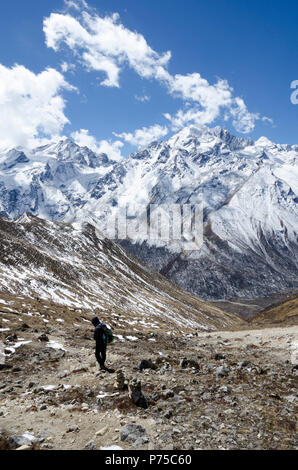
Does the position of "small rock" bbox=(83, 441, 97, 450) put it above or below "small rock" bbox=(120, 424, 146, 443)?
below

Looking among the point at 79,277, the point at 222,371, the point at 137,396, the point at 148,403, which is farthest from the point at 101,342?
the point at 79,277

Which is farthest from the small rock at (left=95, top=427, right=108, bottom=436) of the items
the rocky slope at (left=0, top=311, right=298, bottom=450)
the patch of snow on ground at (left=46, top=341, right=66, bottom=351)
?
A: the patch of snow on ground at (left=46, top=341, right=66, bottom=351)

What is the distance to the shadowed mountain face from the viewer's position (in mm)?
78938

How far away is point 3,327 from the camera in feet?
93.1

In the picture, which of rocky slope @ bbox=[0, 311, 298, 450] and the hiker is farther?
the hiker

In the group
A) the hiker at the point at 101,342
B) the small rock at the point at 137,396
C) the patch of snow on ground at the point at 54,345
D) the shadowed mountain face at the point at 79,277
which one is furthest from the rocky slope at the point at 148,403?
the shadowed mountain face at the point at 79,277

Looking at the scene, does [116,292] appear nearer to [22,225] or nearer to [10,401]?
[22,225]

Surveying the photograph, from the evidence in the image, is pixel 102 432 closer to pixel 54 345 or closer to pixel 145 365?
pixel 145 365

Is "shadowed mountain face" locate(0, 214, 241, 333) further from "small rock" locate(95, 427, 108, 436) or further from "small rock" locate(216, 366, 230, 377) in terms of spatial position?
"small rock" locate(95, 427, 108, 436)

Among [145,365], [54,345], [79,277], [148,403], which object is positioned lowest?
[148,403]

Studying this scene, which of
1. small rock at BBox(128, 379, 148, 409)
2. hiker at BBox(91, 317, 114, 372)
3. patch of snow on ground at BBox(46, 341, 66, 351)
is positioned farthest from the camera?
patch of snow on ground at BBox(46, 341, 66, 351)

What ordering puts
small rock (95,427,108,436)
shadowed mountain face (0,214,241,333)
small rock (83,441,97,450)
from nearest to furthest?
small rock (83,441,97,450) → small rock (95,427,108,436) → shadowed mountain face (0,214,241,333)

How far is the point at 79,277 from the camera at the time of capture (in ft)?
369
